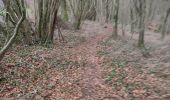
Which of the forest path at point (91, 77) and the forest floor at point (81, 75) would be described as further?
the forest path at point (91, 77)

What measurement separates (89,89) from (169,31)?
71.9 ft

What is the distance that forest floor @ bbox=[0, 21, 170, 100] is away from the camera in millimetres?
8539

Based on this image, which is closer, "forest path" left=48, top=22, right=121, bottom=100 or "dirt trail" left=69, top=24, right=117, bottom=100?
"forest path" left=48, top=22, right=121, bottom=100

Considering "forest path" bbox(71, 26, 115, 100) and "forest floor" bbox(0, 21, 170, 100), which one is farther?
"forest path" bbox(71, 26, 115, 100)

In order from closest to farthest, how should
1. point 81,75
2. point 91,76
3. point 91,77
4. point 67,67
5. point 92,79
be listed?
point 92,79
point 91,77
point 91,76
point 81,75
point 67,67

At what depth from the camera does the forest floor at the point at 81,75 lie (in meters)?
8.54

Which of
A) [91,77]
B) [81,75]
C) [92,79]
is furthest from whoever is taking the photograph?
[81,75]

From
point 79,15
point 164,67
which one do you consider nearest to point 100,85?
point 164,67

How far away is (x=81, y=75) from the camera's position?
1077cm

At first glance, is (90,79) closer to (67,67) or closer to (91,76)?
(91,76)

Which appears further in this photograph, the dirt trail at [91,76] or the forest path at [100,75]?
the dirt trail at [91,76]

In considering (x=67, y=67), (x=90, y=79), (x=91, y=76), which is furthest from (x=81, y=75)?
(x=67, y=67)

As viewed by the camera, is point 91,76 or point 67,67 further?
point 67,67

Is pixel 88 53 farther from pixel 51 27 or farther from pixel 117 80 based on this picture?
pixel 117 80
